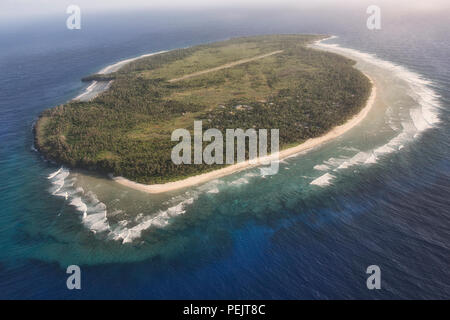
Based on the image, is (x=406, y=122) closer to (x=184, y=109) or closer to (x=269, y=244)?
(x=269, y=244)

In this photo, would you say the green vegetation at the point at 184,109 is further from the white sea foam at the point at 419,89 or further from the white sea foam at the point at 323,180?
the white sea foam at the point at 419,89

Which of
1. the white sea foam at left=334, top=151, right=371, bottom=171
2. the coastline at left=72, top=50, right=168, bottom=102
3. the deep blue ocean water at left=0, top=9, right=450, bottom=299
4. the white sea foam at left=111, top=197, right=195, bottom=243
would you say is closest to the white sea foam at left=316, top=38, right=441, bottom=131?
the deep blue ocean water at left=0, top=9, right=450, bottom=299

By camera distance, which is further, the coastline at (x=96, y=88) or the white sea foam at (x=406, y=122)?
the coastline at (x=96, y=88)

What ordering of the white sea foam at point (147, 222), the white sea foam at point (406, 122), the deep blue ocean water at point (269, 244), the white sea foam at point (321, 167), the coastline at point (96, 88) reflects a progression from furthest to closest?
the coastline at point (96, 88), the white sea foam at point (406, 122), the white sea foam at point (321, 167), the white sea foam at point (147, 222), the deep blue ocean water at point (269, 244)

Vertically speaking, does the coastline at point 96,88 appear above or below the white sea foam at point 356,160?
above

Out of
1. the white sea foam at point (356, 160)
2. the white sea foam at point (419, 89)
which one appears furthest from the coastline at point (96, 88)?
the white sea foam at point (419, 89)

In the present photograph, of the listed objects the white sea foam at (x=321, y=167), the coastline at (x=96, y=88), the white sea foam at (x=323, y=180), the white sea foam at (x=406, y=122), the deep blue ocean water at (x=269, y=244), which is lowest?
the deep blue ocean water at (x=269, y=244)

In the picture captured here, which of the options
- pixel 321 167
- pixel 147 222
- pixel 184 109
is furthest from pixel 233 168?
pixel 184 109

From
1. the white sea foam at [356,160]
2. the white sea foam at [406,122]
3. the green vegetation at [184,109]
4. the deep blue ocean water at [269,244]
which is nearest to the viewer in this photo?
the deep blue ocean water at [269,244]
